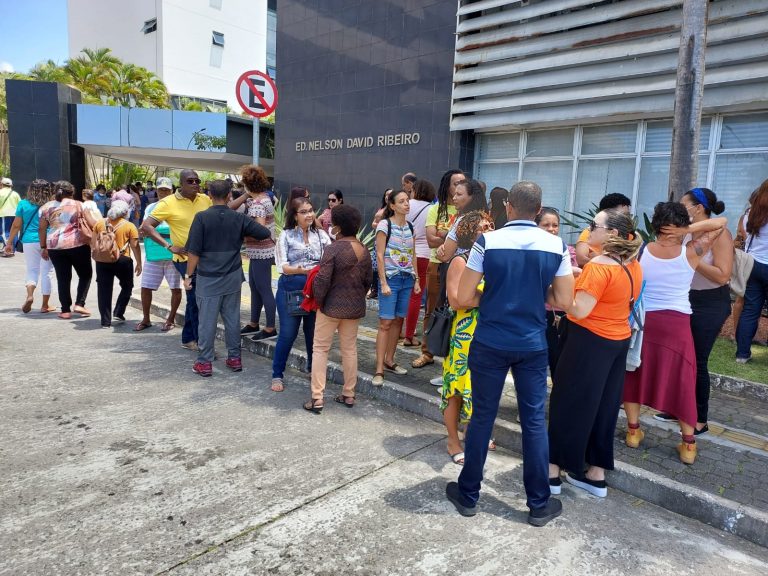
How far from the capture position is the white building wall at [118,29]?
4497 cm

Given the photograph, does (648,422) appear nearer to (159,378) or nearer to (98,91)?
(159,378)

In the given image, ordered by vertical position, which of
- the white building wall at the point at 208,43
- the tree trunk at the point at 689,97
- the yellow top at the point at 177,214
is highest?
the white building wall at the point at 208,43

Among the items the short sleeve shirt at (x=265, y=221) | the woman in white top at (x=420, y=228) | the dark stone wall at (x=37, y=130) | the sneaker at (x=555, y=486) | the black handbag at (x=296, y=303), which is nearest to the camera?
the sneaker at (x=555, y=486)

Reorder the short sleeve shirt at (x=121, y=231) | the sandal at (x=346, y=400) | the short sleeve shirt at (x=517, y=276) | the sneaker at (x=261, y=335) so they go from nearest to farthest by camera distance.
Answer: the short sleeve shirt at (x=517, y=276)
the sandal at (x=346, y=400)
the sneaker at (x=261, y=335)
the short sleeve shirt at (x=121, y=231)

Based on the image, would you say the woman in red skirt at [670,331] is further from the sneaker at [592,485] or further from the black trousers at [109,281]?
the black trousers at [109,281]

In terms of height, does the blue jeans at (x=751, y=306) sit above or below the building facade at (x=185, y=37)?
below

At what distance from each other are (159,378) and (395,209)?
9.01 feet

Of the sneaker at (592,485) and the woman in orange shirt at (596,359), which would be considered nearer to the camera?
the woman in orange shirt at (596,359)

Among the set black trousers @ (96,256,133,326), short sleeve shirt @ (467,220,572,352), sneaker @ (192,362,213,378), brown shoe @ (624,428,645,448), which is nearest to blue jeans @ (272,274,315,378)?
sneaker @ (192,362,213,378)

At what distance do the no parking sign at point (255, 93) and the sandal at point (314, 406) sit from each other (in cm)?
509

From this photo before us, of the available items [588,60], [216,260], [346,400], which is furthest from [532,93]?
[346,400]

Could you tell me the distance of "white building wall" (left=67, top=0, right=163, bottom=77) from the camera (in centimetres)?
4497

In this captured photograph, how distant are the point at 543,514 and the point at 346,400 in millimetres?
2137

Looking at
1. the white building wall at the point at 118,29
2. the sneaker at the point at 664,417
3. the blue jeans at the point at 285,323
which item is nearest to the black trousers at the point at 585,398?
the sneaker at the point at 664,417
